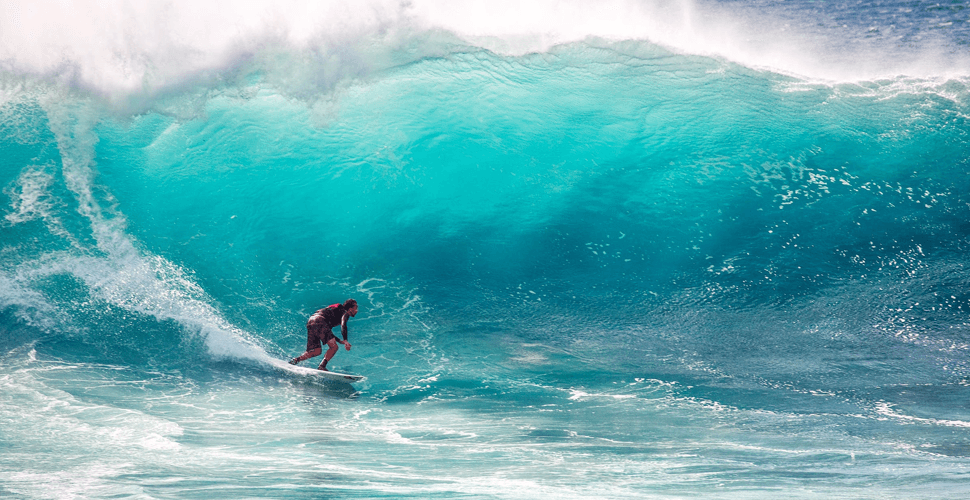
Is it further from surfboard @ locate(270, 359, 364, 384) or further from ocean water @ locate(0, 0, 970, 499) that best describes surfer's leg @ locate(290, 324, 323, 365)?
ocean water @ locate(0, 0, 970, 499)

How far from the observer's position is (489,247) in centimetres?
857

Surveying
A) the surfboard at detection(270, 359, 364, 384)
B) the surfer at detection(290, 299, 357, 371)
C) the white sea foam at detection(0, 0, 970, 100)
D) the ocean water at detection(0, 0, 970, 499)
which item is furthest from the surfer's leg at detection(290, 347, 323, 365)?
the white sea foam at detection(0, 0, 970, 100)

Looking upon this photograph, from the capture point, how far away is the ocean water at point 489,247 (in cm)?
518

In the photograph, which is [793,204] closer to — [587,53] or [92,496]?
[587,53]

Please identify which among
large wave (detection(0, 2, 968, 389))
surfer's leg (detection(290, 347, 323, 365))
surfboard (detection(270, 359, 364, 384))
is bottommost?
surfboard (detection(270, 359, 364, 384))

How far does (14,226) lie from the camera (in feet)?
27.9

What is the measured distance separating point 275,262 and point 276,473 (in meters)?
4.27

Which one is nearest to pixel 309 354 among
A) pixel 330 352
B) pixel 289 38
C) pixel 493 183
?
pixel 330 352

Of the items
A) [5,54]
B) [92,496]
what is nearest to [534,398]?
[92,496]

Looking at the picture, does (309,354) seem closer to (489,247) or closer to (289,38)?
(489,247)

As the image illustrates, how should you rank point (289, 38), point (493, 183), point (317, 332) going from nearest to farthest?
1. point (317, 332)
2. point (493, 183)
3. point (289, 38)

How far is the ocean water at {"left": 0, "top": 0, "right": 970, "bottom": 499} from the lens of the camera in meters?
5.18

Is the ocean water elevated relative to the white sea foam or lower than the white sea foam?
lower

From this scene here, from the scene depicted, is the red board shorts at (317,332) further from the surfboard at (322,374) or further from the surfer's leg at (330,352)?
the surfboard at (322,374)
